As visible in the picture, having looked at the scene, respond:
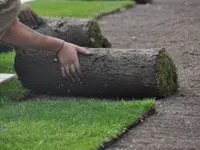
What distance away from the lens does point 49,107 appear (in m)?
6.00

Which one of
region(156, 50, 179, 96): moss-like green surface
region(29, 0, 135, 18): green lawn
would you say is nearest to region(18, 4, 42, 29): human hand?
region(156, 50, 179, 96): moss-like green surface

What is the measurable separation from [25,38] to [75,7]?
314 inches

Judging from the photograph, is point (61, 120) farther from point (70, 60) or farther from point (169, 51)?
point (169, 51)

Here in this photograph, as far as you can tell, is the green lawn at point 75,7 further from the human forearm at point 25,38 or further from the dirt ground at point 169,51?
the human forearm at point 25,38

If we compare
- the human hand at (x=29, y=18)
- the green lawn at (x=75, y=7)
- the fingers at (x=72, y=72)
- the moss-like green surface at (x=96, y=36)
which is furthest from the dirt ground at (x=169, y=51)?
the human hand at (x=29, y=18)

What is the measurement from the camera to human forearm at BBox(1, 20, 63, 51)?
5.19 m

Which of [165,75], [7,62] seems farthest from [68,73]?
[7,62]

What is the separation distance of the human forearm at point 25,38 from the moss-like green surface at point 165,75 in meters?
1.15

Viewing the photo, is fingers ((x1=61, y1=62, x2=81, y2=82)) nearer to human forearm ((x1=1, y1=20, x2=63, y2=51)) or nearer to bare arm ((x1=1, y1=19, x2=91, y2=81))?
bare arm ((x1=1, y1=19, x2=91, y2=81))

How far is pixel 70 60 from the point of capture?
598 cm

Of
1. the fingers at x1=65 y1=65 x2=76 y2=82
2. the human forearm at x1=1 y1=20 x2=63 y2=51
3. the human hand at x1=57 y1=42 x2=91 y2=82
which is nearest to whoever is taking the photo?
the human forearm at x1=1 y1=20 x2=63 y2=51

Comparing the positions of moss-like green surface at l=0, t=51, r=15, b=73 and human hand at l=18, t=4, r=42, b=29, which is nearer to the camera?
moss-like green surface at l=0, t=51, r=15, b=73

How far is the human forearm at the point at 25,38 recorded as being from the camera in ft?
17.0

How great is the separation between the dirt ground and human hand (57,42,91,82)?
0.77 meters
